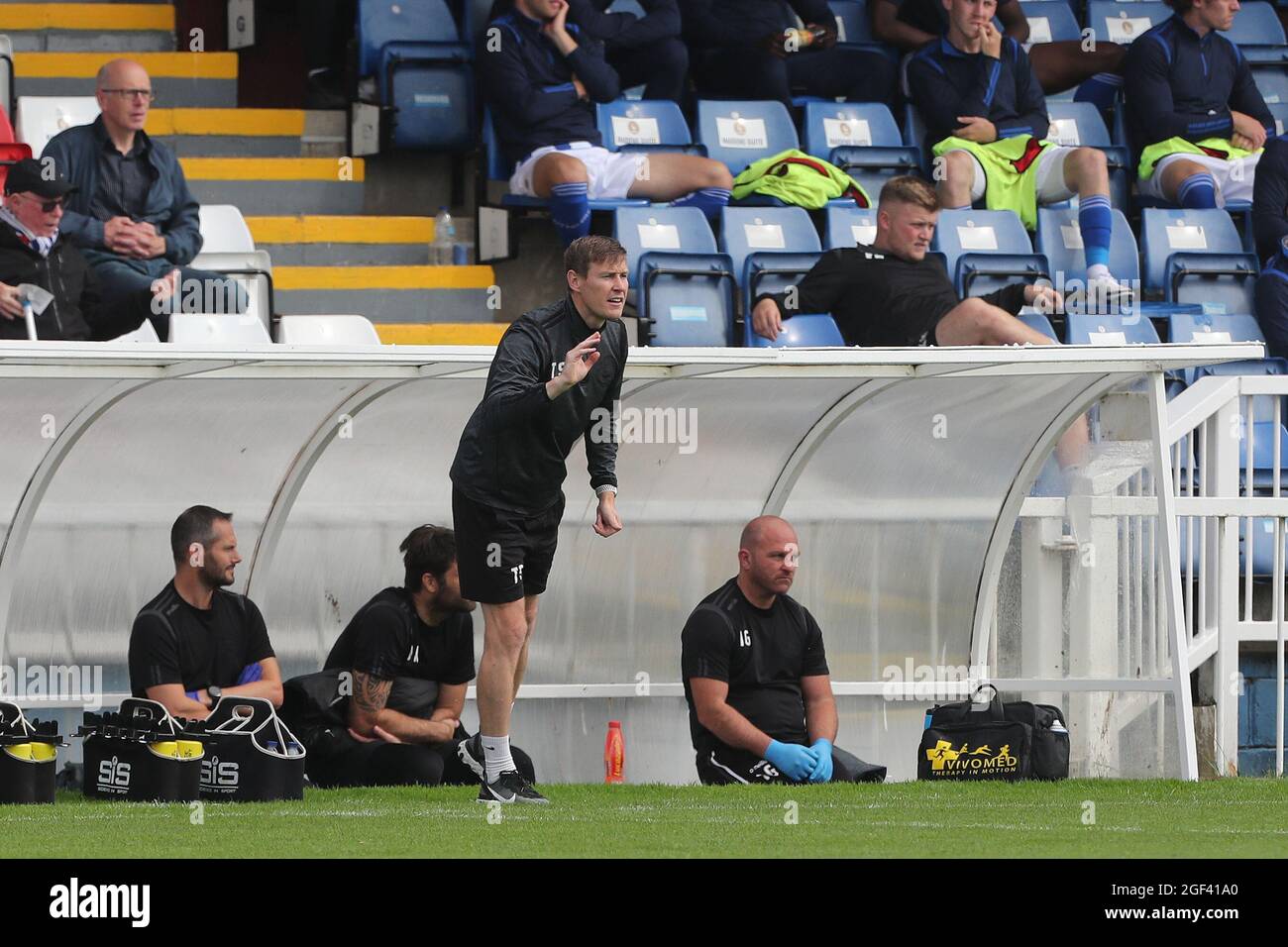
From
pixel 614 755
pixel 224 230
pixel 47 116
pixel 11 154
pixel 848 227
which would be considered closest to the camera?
pixel 614 755

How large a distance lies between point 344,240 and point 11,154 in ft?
7.64

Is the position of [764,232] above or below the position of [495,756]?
above

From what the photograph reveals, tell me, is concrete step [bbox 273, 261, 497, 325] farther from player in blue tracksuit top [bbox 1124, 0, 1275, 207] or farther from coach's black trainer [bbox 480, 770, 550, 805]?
coach's black trainer [bbox 480, 770, 550, 805]

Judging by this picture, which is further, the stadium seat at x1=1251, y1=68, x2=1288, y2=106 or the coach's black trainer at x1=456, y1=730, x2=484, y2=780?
the stadium seat at x1=1251, y1=68, x2=1288, y2=106

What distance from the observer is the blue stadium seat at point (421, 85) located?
12766mm

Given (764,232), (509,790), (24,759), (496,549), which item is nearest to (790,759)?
(509,790)

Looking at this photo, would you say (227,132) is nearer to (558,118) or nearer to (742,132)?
(558,118)

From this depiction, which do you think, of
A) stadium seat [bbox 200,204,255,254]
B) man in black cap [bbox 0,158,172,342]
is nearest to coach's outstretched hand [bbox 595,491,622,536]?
man in black cap [bbox 0,158,172,342]

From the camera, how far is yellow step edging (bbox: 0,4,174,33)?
13812mm

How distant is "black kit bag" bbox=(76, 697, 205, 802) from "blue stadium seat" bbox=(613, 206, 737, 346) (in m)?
4.49

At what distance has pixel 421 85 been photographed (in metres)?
12.8
